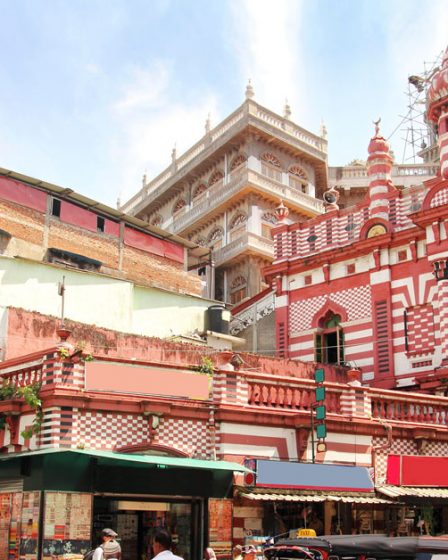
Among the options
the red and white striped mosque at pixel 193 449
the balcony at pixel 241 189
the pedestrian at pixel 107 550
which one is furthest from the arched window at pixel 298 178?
the pedestrian at pixel 107 550

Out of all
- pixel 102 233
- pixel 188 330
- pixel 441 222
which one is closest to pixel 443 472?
pixel 441 222

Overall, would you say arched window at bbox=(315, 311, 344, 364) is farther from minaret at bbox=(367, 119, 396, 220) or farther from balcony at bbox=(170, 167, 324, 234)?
balcony at bbox=(170, 167, 324, 234)

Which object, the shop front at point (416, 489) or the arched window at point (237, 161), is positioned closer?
the shop front at point (416, 489)

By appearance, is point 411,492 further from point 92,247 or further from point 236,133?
point 236,133

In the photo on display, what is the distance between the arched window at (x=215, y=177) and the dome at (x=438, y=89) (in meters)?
20.0

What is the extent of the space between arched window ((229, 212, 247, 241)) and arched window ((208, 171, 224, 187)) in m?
3.29

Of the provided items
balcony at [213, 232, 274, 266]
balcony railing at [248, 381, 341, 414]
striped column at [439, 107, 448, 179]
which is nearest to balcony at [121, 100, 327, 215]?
balcony at [213, 232, 274, 266]

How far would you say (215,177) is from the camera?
49062mm

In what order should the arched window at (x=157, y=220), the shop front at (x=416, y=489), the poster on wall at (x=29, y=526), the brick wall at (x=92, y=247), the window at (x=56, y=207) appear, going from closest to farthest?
the poster on wall at (x=29, y=526) → the shop front at (x=416, y=489) → the brick wall at (x=92, y=247) → the window at (x=56, y=207) → the arched window at (x=157, y=220)

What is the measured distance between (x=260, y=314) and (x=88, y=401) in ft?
59.7

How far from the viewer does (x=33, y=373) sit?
58.3ft

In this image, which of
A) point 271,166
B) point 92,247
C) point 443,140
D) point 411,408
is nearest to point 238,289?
point 271,166

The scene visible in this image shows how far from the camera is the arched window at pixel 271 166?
46.4 metres

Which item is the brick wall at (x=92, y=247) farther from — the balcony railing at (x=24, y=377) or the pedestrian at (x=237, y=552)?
the pedestrian at (x=237, y=552)
